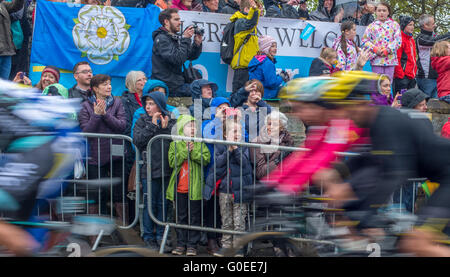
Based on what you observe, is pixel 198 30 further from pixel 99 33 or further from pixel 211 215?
pixel 211 215

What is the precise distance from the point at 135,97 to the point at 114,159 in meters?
1.20

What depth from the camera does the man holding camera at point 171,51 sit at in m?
8.65

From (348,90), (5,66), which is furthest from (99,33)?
(348,90)

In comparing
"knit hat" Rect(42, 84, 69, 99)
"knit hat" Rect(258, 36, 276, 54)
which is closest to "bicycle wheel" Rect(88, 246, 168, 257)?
"knit hat" Rect(42, 84, 69, 99)

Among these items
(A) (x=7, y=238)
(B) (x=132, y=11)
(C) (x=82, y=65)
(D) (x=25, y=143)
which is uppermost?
(B) (x=132, y=11)

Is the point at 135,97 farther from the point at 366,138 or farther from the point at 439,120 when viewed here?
the point at 439,120

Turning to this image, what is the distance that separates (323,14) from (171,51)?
4.08 metres

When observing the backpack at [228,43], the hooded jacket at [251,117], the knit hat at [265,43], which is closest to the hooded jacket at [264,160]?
the hooded jacket at [251,117]

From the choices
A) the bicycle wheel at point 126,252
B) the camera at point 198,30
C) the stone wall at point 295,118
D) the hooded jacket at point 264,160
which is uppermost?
the camera at point 198,30

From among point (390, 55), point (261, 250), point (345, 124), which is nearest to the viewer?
point (345, 124)

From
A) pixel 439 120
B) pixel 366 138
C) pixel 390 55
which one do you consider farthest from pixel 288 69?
pixel 366 138

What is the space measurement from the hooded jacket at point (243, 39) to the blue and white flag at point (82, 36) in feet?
5.98

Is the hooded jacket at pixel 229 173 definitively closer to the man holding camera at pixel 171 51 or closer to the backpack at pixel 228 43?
the man holding camera at pixel 171 51

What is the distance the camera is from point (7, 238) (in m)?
3.56
